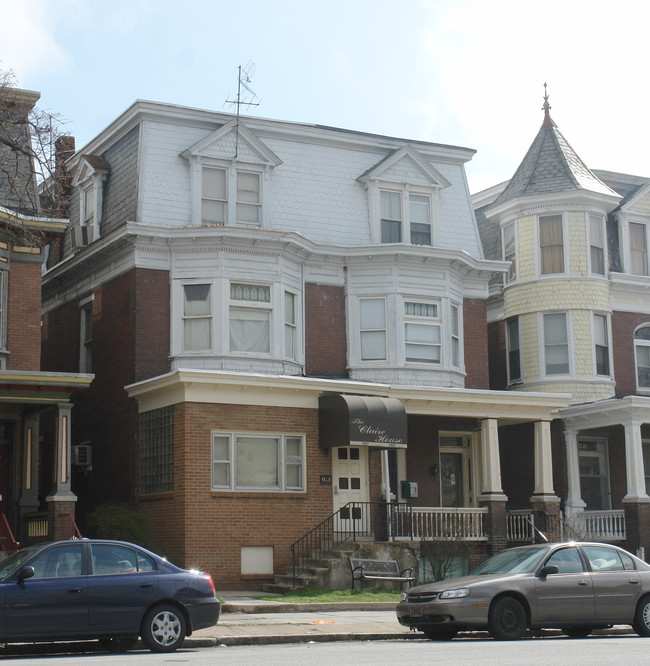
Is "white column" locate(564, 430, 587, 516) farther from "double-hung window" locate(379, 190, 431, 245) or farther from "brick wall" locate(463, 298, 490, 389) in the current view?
"double-hung window" locate(379, 190, 431, 245)

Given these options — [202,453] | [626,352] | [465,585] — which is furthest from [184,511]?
[626,352]

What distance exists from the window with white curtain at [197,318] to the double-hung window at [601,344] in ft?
38.3

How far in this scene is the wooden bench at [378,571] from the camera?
22844 millimetres

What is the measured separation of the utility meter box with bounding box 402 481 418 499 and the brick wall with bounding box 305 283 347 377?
10.5ft

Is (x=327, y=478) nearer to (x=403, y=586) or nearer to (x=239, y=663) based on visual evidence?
(x=403, y=586)

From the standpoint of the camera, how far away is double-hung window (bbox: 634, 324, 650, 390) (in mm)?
32469

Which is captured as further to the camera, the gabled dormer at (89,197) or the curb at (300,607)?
the gabled dormer at (89,197)

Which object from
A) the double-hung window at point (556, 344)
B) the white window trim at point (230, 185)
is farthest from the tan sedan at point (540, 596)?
the double-hung window at point (556, 344)

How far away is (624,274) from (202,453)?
48.6 feet

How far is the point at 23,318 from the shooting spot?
2444 cm

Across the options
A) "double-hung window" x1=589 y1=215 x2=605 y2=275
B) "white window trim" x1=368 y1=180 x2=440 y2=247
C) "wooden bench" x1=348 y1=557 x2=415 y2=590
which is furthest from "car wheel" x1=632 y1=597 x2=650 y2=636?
"double-hung window" x1=589 y1=215 x2=605 y2=275

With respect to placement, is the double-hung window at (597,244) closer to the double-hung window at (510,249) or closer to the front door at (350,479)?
the double-hung window at (510,249)

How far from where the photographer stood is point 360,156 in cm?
2983

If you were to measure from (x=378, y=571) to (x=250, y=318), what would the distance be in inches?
272
